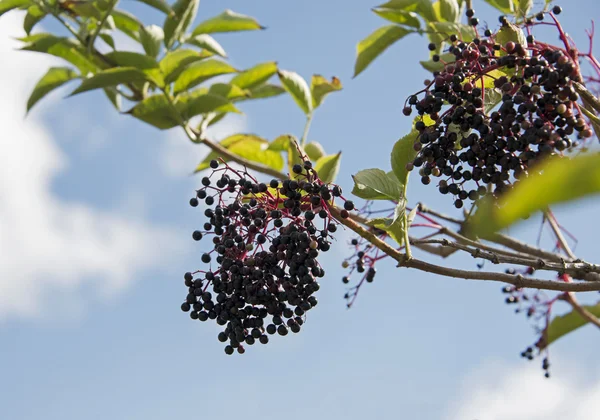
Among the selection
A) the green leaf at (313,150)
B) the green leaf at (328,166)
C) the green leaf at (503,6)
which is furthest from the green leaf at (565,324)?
the green leaf at (313,150)

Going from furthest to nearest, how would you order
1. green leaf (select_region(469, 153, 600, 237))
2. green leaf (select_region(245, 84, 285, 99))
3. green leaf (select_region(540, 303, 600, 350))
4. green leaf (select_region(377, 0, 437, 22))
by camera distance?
1. green leaf (select_region(245, 84, 285, 99))
2. green leaf (select_region(377, 0, 437, 22))
3. green leaf (select_region(540, 303, 600, 350))
4. green leaf (select_region(469, 153, 600, 237))

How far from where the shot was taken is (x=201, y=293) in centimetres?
198

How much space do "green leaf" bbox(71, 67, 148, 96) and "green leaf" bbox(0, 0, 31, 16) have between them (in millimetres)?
508

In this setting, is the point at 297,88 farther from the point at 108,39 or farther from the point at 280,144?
the point at 108,39

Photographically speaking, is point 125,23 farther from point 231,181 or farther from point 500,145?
point 500,145

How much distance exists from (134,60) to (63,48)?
19.1 inches

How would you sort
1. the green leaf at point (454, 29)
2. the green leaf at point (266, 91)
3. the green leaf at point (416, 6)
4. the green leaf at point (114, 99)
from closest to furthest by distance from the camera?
the green leaf at point (454, 29), the green leaf at point (416, 6), the green leaf at point (266, 91), the green leaf at point (114, 99)

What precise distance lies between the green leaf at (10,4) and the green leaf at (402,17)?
59.5 inches

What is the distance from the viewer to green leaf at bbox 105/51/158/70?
2.78 metres

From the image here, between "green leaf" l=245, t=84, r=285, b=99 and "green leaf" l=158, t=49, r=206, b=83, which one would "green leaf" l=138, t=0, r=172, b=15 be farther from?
"green leaf" l=245, t=84, r=285, b=99

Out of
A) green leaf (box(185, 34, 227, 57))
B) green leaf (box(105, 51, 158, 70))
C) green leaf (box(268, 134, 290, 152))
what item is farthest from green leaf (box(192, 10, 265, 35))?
green leaf (box(268, 134, 290, 152))

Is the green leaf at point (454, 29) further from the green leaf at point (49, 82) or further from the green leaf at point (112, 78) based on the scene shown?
the green leaf at point (49, 82)

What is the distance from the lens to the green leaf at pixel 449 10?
2.76 m

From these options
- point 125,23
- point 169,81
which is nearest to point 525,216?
point 169,81
